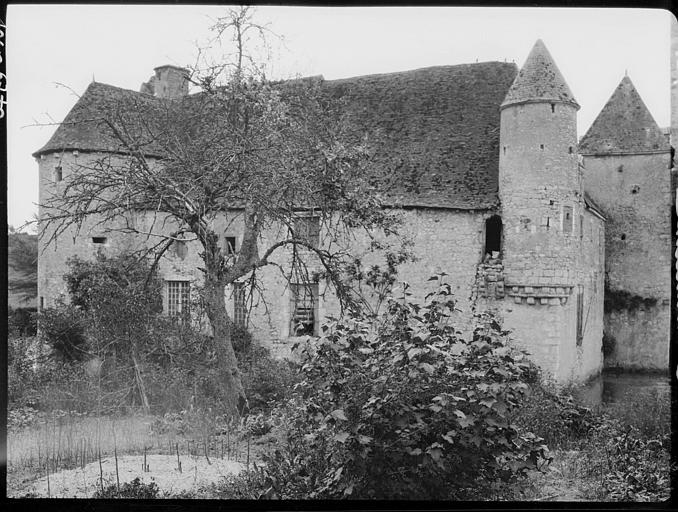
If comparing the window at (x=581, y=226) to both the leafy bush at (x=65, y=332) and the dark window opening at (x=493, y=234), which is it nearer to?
the dark window opening at (x=493, y=234)

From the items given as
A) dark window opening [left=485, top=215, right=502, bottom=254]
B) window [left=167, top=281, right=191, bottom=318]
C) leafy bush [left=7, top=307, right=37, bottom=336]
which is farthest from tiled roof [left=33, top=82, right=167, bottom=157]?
dark window opening [left=485, top=215, right=502, bottom=254]

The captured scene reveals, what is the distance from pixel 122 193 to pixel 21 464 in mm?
4287

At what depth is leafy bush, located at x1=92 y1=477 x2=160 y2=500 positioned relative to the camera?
25.0 ft

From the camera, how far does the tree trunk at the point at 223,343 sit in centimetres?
1075

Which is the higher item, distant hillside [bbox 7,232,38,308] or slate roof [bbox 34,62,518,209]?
slate roof [bbox 34,62,518,209]

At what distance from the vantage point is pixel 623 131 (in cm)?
1794

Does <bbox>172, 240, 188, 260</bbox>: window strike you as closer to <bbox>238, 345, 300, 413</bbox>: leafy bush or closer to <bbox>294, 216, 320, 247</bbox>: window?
<bbox>238, 345, 300, 413</bbox>: leafy bush

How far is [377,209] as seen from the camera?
37.3 feet

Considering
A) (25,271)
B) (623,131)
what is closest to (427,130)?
(623,131)

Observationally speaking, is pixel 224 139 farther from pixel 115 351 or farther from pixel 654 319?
A: pixel 654 319

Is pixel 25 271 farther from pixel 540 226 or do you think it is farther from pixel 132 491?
pixel 540 226

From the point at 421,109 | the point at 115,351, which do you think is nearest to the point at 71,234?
the point at 115,351

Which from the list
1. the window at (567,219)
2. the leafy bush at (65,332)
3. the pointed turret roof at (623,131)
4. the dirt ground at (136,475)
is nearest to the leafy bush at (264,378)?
the dirt ground at (136,475)

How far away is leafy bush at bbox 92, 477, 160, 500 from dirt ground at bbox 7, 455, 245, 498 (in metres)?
0.09
